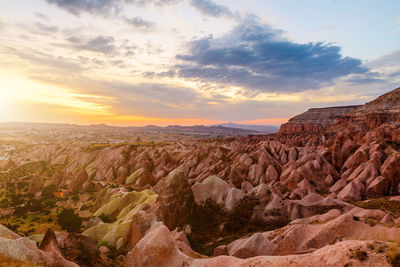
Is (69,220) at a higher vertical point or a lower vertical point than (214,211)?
lower

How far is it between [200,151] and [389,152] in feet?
159

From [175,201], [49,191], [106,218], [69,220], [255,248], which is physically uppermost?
[255,248]

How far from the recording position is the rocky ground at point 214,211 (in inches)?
523

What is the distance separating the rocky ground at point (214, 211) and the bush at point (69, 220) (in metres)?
0.23

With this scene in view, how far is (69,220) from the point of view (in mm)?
42781

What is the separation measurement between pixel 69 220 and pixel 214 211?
31061 mm

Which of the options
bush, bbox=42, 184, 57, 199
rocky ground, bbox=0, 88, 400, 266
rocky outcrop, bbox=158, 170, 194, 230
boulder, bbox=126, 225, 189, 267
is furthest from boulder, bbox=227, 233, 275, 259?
bush, bbox=42, 184, 57, 199

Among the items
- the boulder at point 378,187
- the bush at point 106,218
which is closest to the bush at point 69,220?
the bush at point 106,218

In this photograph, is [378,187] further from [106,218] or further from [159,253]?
[106,218]

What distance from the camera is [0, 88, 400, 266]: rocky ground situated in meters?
13.3

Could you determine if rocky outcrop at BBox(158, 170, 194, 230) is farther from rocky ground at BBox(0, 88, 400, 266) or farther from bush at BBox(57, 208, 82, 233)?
bush at BBox(57, 208, 82, 233)

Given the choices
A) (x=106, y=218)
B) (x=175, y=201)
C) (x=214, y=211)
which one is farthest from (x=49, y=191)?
(x=214, y=211)

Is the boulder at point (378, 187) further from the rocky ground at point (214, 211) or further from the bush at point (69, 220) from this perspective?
the bush at point (69, 220)

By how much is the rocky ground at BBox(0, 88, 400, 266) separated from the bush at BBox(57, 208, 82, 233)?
23 cm
